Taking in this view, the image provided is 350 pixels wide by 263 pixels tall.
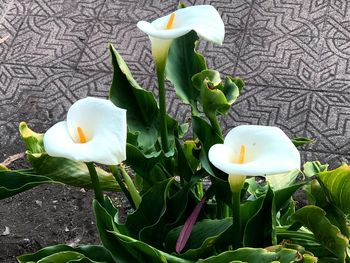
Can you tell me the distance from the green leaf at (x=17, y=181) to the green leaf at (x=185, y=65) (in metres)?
0.37

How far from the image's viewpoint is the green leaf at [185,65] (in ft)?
5.00

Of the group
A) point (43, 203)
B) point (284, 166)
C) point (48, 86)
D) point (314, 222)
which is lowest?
point (43, 203)

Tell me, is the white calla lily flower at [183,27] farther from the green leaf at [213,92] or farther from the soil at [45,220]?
the soil at [45,220]

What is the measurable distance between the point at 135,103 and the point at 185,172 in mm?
202

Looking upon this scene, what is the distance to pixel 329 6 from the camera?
2.72 meters

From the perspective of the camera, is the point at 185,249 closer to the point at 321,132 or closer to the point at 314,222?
the point at 314,222

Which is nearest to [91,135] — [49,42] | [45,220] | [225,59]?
[45,220]

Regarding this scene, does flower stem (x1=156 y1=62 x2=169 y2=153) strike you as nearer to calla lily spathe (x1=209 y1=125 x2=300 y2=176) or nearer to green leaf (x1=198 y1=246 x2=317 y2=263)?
calla lily spathe (x1=209 y1=125 x2=300 y2=176)

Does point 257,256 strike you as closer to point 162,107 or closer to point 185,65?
point 162,107

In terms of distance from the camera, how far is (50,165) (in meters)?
1.39

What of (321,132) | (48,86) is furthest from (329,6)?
(48,86)

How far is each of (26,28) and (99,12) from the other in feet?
1.02

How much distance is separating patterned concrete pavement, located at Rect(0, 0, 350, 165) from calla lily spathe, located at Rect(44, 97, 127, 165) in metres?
1.09

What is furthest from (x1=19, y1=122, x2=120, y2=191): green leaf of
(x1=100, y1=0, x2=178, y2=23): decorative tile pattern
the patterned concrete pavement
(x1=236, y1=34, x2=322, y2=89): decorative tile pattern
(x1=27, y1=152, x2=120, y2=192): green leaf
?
(x1=100, y1=0, x2=178, y2=23): decorative tile pattern
